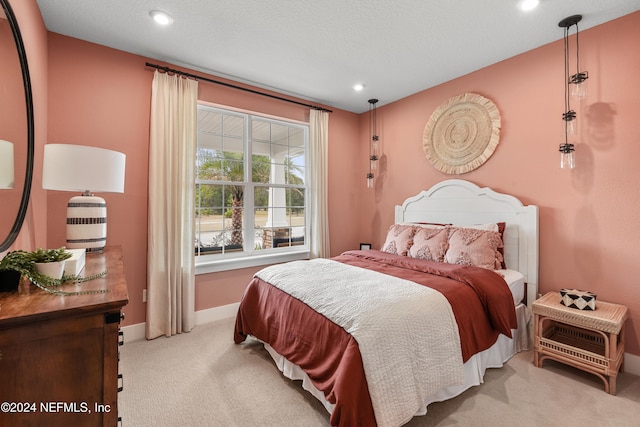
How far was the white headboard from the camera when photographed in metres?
2.64

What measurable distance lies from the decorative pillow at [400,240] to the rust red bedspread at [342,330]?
1.06 feet

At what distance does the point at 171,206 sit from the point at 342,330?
2144 millimetres

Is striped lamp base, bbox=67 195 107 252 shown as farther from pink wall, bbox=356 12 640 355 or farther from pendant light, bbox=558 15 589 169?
pendant light, bbox=558 15 589 169

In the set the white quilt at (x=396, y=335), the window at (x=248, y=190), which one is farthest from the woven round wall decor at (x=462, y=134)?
the white quilt at (x=396, y=335)

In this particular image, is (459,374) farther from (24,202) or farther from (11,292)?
(24,202)

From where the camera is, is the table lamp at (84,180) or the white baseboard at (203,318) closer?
the table lamp at (84,180)

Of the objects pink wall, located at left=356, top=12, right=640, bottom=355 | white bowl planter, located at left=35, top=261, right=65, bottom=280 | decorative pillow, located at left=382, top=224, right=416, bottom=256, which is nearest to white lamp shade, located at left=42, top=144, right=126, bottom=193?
white bowl planter, located at left=35, top=261, right=65, bottom=280

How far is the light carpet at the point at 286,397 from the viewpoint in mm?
1711

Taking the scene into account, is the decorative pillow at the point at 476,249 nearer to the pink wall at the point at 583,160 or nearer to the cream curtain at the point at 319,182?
the pink wall at the point at 583,160

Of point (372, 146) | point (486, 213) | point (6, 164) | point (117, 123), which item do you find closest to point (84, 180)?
point (6, 164)

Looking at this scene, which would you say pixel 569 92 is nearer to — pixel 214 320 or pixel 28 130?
pixel 28 130

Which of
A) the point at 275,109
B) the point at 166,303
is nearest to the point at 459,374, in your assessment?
the point at 166,303

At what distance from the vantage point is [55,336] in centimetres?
84

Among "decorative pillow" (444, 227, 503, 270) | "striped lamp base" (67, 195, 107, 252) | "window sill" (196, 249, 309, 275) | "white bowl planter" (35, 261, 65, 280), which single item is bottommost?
"window sill" (196, 249, 309, 275)
